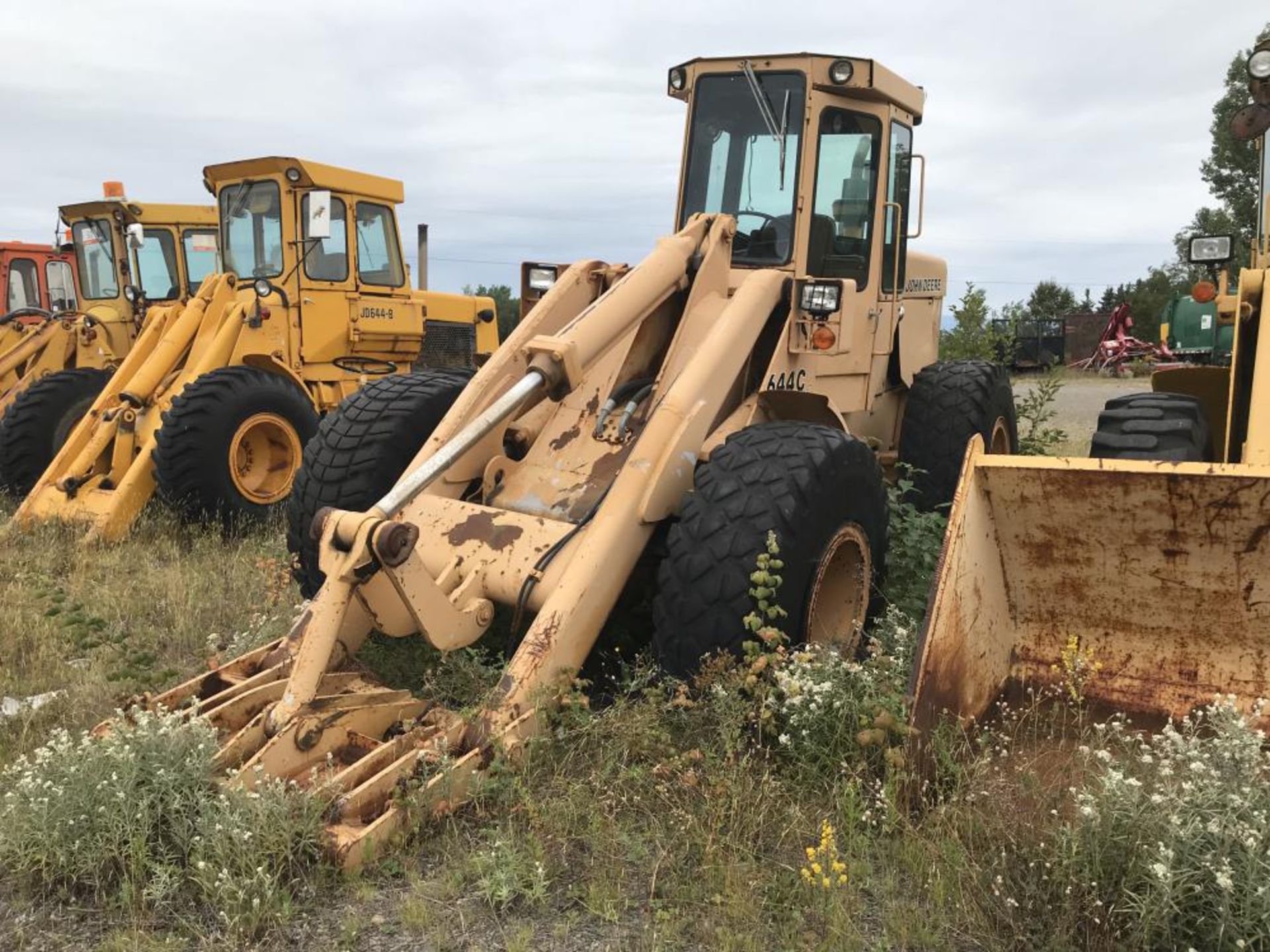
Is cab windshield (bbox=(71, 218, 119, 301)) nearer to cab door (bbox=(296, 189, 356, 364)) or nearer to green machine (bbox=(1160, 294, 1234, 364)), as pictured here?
cab door (bbox=(296, 189, 356, 364))

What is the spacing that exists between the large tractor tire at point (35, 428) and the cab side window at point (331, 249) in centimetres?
247

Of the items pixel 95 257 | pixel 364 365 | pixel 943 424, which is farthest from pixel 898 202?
pixel 95 257

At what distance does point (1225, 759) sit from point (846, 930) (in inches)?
43.7

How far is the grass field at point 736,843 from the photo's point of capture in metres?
2.63

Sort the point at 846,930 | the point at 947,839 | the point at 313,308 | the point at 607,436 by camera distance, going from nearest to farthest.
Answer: the point at 846,930 < the point at 947,839 < the point at 607,436 < the point at 313,308

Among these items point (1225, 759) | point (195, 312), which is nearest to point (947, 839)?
point (1225, 759)

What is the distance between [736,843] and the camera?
3.05 metres

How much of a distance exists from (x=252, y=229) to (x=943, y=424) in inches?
246

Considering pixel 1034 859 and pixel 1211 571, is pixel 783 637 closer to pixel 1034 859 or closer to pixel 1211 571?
pixel 1034 859

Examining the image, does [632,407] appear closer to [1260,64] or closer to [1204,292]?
[1204,292]

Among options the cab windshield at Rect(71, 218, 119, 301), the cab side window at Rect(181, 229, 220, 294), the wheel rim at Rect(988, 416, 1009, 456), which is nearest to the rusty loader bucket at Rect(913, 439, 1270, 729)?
the wheel rim at Rect(988, 416, 1009, 456)

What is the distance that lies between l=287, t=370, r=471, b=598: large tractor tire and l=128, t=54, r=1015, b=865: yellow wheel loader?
0.04ft

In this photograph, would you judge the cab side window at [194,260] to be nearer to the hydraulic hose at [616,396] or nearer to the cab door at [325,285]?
the cab door at [325,285]

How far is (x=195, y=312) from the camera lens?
834cm
